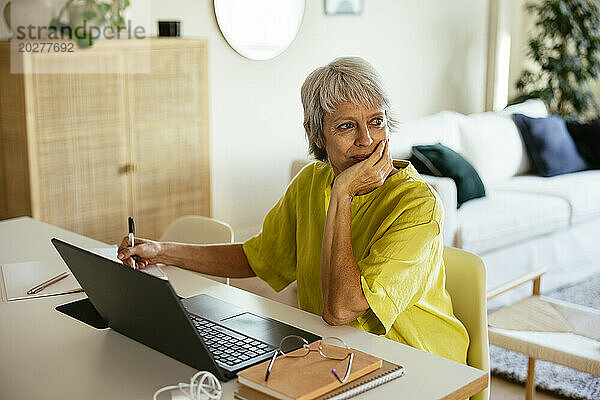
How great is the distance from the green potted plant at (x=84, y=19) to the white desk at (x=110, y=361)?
1.92 meters

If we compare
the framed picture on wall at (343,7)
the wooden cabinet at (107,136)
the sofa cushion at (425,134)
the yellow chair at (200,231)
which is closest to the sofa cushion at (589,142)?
the sofa cushion at (425,134)

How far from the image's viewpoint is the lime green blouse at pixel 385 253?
165cm

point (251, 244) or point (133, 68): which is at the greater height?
point (133, 68)

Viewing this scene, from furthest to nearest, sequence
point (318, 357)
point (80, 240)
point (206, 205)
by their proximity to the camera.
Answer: point (206, 205) < point (80, 240) < point (318, 357)

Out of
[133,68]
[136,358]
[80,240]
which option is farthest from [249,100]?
[136,358]

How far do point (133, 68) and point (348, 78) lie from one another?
201 cm

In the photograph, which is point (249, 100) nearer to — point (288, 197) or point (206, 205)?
point (206, 205)

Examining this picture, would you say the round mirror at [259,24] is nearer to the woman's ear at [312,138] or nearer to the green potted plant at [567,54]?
the green potted plant at [567,54]

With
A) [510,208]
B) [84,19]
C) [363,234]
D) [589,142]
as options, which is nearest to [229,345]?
[363,234]

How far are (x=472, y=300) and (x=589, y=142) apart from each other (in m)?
3.46

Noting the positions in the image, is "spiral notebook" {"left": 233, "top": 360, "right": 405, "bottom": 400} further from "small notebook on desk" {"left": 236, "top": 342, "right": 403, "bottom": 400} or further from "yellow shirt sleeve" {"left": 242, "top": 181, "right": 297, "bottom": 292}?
"yellow shirt sleeve" {"left": 242, "top": 181, "right": 297, "bottom": 292}

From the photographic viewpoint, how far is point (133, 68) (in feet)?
11.7

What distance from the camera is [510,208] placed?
4.11 metres

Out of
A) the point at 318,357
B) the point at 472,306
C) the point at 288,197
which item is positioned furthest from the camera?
the point at 288,197
